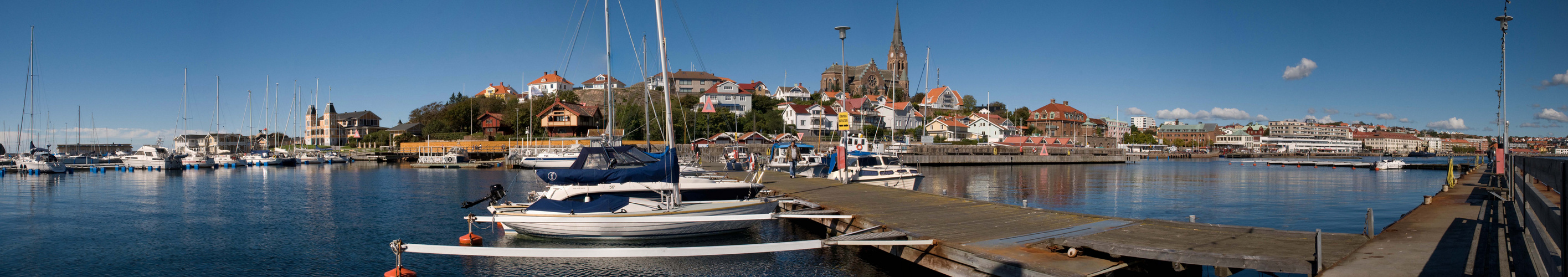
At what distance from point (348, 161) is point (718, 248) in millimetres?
76086

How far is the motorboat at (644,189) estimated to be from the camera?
16.1 metres

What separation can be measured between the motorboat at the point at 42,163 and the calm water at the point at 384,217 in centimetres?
169

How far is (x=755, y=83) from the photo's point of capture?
415ft

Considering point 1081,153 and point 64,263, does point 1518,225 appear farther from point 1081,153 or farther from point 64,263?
point 1081,153

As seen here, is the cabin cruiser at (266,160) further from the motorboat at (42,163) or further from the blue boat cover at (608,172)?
the blue boat cover at (608,172)

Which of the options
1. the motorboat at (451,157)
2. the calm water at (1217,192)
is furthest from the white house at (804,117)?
the motorboat at (451,157)

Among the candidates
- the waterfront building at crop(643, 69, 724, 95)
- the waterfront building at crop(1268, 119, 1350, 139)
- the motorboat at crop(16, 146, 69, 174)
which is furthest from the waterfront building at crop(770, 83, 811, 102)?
the waterfront building at crop(1268, 119, 1350, 139)

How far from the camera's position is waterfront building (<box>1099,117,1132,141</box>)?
143 metres

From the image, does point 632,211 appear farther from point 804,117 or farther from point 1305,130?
point 1305,130

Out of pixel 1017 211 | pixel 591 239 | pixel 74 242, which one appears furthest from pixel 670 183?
pixel 74 242

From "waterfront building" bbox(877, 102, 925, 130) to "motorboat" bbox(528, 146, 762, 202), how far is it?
8265 cm

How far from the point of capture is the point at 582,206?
586 inches

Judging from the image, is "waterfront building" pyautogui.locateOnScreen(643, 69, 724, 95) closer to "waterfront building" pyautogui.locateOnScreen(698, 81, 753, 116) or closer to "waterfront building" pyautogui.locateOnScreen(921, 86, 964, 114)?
"waterfront building" pyautogui.locateOnScreen(698, 81, 753, 116)

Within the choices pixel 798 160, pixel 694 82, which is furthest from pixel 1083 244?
pixel 694 82
